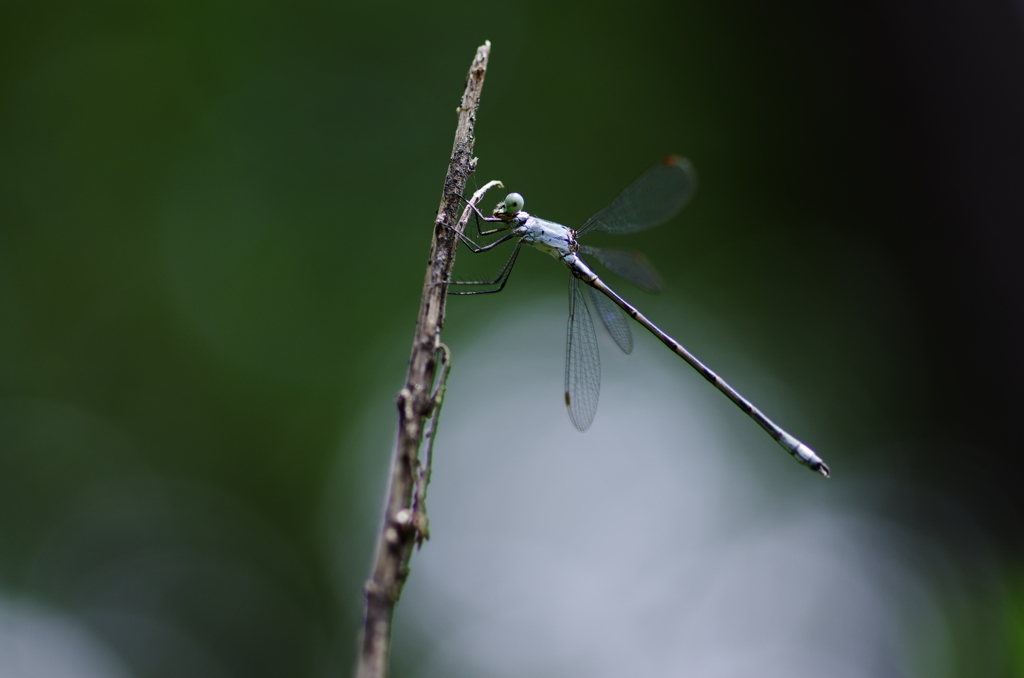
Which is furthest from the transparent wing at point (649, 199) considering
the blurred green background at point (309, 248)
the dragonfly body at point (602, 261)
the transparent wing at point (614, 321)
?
the blurred green background at point (309, 248)

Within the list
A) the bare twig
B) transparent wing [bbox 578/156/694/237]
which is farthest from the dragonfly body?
the bare twig

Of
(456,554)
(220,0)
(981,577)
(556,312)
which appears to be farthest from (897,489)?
(220,0)

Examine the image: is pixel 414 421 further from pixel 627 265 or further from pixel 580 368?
pixel 627 265

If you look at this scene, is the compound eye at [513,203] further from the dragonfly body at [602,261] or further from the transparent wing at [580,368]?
the transparent wing at [580,368]

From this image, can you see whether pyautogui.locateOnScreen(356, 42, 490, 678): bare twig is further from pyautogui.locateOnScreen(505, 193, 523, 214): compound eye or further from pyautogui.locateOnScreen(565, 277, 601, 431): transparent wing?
pyautogui.locateOnScreen(565, 277, 601, 431): transparent wing

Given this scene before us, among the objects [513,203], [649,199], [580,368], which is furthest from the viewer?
[649,199]

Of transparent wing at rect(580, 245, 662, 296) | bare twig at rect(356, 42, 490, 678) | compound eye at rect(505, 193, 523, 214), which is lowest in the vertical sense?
bare twig at rect(356, 42, 490, 678)

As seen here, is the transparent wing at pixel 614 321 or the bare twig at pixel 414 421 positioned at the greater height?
the transparent wing at pixel 614 321

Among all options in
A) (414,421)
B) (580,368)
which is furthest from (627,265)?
(414,421)
